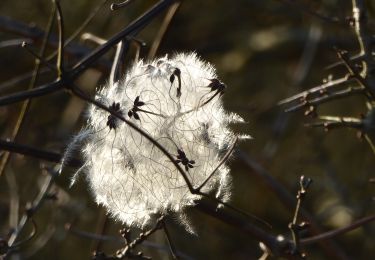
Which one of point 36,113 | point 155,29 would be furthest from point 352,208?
point 36,113

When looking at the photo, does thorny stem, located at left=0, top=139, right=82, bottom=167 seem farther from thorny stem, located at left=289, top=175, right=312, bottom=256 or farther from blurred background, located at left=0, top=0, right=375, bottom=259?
blurred background, located at left=0, top=0, right=375, bottom=259

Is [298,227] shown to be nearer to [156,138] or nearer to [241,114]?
[156,138]

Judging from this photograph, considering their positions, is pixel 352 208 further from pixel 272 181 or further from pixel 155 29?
pixel 155 29

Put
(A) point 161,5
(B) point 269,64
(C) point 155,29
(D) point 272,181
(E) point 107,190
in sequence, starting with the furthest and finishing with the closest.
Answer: (B) point 269,64 → (C) point 155,29 → (D) point 272,181 → (E) point 107,190 → (A) point 161,5

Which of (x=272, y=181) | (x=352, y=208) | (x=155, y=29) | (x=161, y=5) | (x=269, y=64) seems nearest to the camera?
(x=161, y=5)

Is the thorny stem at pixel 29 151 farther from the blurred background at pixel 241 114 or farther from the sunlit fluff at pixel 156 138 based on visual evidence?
the blurred background at pixel 241 114

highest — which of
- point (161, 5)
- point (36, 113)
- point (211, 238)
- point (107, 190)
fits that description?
point (36, 113)

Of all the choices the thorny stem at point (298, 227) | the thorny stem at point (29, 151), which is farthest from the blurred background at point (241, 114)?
the thorny stem at point (29, 151)

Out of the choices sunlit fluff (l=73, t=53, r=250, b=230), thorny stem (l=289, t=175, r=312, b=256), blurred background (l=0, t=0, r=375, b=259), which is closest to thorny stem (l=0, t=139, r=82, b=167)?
sunlit fluff (l=73, t=53, r=250, b=230)
